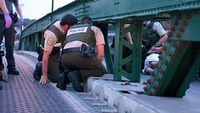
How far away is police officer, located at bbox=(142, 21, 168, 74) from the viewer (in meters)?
9.30

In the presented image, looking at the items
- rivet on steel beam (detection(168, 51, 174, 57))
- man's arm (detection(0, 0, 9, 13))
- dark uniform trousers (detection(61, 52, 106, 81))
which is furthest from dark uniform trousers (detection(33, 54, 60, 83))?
A: rivet on steel beam (detection(168, 51, 174, 57))

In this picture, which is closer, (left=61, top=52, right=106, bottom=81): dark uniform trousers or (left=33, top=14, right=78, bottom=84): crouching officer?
(left=61, top=52, right=106, bottom=81): dark uniform trousers

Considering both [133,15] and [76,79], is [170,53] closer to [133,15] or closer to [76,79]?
[133,15]

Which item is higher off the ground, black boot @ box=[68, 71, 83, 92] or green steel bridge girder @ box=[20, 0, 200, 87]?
green steel bridge girder @ box=[20, 0, 200, 87]

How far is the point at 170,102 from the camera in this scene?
4.80 meters

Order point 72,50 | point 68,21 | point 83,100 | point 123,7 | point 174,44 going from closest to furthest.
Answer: point 174,44 < point 83,100 < point 123,7 < point 72,50 < point 68,21

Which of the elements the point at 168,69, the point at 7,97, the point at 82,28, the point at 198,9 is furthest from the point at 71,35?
the point at 198,9

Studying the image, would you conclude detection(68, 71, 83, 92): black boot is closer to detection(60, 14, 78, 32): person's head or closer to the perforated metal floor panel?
the perforated metal floor panel

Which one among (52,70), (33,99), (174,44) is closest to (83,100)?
(33,99)

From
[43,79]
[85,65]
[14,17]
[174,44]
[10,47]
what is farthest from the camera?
[10,47]

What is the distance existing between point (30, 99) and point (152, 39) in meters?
4.77

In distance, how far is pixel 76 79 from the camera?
6.95 m

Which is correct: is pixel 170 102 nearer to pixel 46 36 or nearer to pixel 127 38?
pixel 127 38

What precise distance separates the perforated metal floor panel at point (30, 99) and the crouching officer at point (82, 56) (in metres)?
0.39
